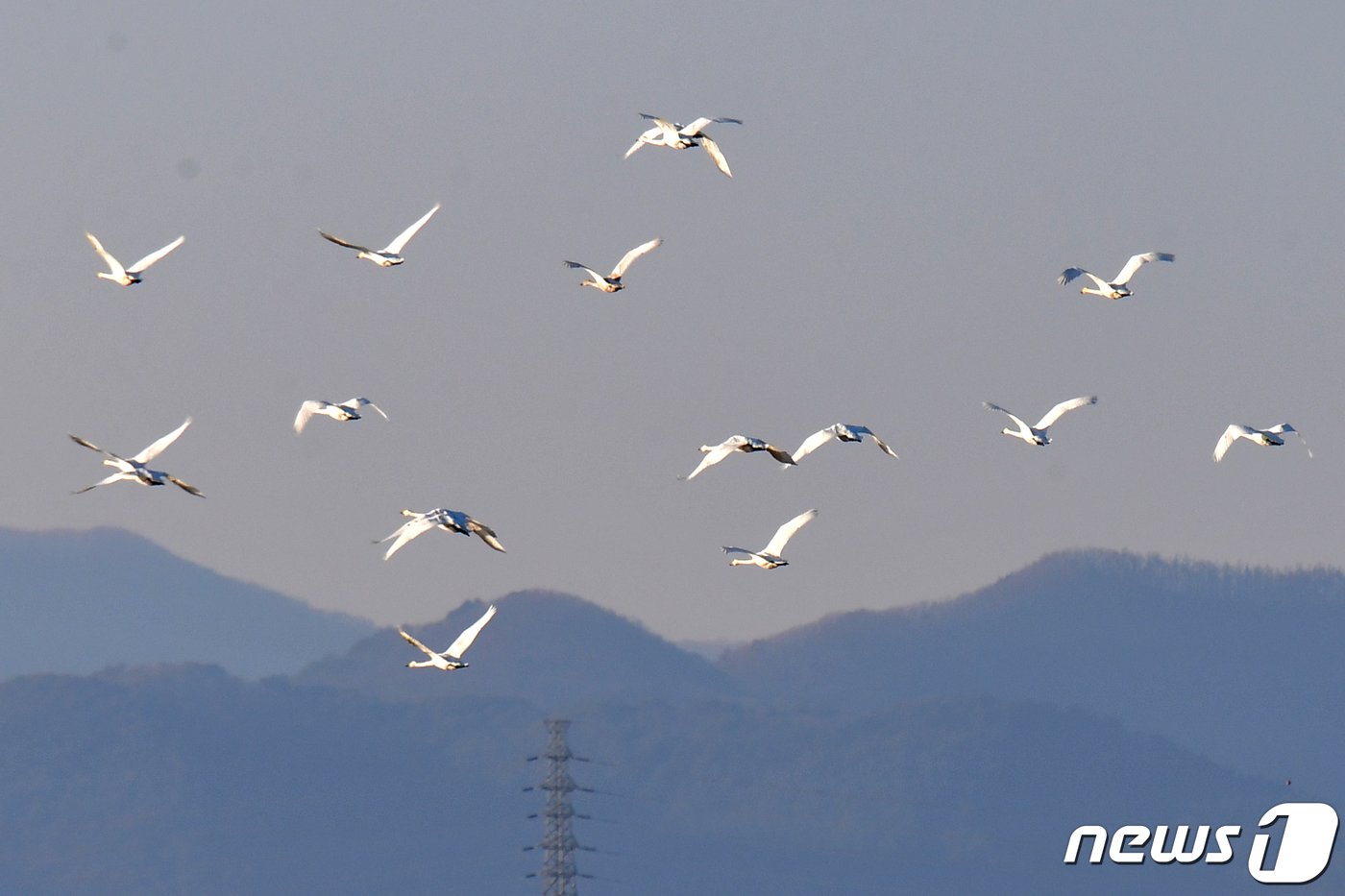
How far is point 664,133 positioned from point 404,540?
23456mm

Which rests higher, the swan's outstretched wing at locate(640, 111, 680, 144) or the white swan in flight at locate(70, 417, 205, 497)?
the swan's outstretched wing at locate(640, 111, 680, 144)

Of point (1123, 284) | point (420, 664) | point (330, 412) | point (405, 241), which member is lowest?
point (420, 664)

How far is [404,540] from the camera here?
9719 cm

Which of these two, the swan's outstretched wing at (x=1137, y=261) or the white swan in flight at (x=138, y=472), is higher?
the swan's outstretched wing at (x=1137, y=261)

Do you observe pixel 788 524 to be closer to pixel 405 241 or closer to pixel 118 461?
pixel 405 241

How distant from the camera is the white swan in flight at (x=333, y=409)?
373 feet

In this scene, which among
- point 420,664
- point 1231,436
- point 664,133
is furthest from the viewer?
point 1231,436

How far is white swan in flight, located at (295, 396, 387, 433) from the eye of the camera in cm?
11356

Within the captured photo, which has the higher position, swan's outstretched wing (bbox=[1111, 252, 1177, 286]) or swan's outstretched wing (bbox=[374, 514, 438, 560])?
swan's outstretched wing (bbox=[1111, 252, 1177, 286])

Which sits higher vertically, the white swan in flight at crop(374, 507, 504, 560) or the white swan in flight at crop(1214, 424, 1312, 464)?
the white swan in flight at crop(1214, 424, 1312, 464)

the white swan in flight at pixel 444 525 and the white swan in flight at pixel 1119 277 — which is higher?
the white swan in flight at pixel 1119 277

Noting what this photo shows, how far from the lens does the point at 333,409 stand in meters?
114

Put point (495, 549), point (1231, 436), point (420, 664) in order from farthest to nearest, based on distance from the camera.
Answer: point (1231, 436)
point (420, 664)
point (495, 549)

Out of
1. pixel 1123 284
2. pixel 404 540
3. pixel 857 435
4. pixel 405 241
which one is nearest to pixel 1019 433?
pixel 1123 284
